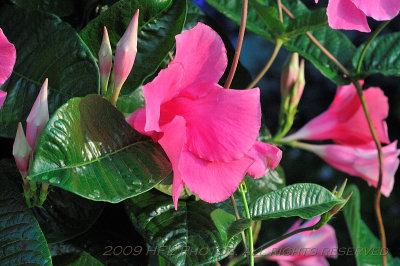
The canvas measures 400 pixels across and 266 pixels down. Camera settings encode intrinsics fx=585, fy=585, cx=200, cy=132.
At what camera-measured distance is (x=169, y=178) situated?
12.6 inches

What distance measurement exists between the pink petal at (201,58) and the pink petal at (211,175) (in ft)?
0.12

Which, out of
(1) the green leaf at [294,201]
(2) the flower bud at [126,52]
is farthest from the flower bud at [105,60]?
(1) the green leaf at [294,201]

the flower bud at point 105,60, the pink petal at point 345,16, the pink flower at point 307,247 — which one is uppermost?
the pink petal at point 345,16

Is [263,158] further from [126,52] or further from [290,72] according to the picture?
[290,72]

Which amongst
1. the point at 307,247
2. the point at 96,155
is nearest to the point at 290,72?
the point at 307,247

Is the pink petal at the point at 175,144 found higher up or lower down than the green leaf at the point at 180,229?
higher up

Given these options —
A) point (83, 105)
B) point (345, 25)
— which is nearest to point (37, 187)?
point (83, 105)

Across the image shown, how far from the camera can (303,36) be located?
0.51 meters

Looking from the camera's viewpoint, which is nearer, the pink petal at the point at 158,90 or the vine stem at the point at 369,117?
the pink petal at the point at 158,90

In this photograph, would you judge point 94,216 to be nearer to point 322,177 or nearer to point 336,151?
point 336,151

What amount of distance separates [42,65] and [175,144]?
10 cm

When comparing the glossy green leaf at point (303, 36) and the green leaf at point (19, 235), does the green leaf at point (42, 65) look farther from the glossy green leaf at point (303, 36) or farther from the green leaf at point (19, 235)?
the glossy green leaf at point (303, 36)

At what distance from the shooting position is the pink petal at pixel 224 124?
11.7 inches

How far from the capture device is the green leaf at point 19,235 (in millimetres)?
281
